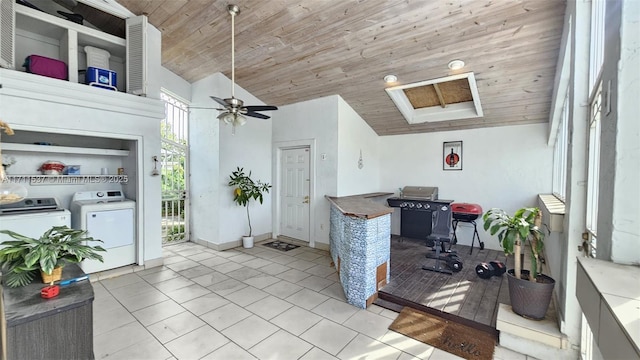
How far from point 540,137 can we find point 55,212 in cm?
719

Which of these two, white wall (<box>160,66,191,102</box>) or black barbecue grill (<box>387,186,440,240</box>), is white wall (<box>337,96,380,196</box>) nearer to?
black barbecue grill (<box>387,186,440,240</box>)

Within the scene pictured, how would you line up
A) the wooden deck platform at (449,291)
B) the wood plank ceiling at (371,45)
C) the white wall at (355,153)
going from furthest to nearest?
the white wall at (355,153) < the wood plank ceiling at (371,45) < the wooden deck platform at (449,291)

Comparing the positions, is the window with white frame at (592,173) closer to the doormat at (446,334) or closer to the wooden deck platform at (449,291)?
the doormat at (446,334)

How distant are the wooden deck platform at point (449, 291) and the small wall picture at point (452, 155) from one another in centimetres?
186

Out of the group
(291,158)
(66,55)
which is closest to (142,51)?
(66,55)

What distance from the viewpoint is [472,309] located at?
2.76 meters

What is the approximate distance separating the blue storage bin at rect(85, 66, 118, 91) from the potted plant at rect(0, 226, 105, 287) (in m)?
2.82

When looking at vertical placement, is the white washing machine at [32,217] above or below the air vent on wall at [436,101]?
below

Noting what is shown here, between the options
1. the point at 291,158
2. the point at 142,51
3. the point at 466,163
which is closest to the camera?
the point at 142,51

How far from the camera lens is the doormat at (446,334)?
7.19 feet

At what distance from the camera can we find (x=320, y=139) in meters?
4.96

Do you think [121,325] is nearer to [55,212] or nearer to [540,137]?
[55,212]

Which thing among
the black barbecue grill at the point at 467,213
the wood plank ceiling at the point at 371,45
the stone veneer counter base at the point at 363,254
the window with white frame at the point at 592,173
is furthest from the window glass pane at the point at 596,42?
the black barbecue grill at the point at 467,213

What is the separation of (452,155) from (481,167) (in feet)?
1.83
